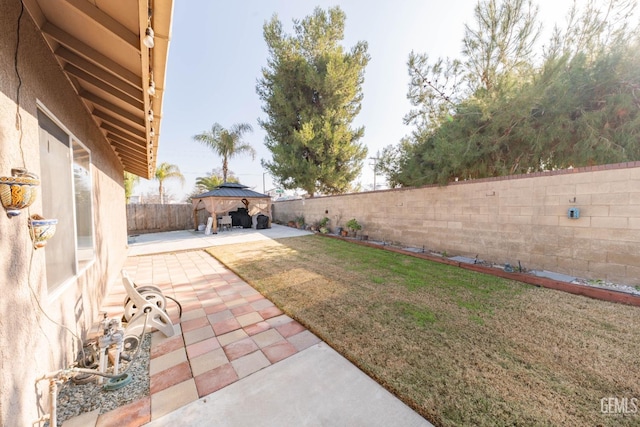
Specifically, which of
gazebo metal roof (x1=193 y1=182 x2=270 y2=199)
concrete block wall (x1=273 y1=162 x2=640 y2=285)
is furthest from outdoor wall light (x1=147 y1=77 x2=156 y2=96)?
gazebo metal roof (x1=193 y1=182 x2=270 y2=199)

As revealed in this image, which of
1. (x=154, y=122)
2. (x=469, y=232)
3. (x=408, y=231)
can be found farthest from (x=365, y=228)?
(x=154, y=122)

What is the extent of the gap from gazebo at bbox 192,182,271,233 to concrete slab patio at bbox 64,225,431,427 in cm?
846

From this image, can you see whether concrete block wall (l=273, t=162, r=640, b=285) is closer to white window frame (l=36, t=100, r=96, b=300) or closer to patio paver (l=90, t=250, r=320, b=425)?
patio paver (l=90, t=250, r=320, b=425)

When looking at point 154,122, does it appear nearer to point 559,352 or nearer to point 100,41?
point 100,41

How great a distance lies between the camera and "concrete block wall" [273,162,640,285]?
356cm

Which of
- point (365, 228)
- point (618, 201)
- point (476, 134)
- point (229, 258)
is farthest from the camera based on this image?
point (365, 228)

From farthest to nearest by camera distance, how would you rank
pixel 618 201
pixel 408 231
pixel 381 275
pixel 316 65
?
pixel 316 65
pixel 408 231
pixel 381 275
pixel 618 201

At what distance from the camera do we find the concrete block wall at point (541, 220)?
11.7 feet

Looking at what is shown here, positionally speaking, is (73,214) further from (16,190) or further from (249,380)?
(249,380)

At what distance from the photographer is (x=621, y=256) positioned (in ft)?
11.8

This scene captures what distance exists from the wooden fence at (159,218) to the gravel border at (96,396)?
37.9ft

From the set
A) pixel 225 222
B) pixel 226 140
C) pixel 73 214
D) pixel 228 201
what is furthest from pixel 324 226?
pixel 226 140

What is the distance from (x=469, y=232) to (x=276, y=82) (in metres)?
12.0

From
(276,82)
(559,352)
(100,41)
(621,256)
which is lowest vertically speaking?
(559,352)
